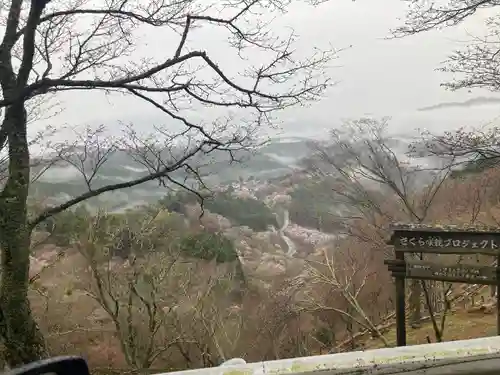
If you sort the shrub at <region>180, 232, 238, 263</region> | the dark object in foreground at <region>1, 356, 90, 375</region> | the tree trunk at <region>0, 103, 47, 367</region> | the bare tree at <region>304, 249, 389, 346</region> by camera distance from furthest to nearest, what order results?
the shrub at <region>180, 232, 238, 263</region> < the bare tree at <region>304, 249, 389, 346</region> < the tree trunk at <region>0, 103, 47, 367</region> < the dark object in foreground at <region>1, 356, 90, 375</region>

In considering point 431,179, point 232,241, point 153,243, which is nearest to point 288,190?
point 232,241

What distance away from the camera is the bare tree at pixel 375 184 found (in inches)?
436

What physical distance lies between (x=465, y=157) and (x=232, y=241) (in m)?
7.32

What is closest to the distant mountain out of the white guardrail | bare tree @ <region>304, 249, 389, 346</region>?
bare tree @ <region>304, 249, 389, 346</region>

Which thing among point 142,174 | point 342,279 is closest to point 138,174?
point 142,174

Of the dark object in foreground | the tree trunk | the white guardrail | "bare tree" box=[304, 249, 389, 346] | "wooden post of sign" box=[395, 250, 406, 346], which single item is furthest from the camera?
→ "bare tree" box=[304, 249, 389, 346]

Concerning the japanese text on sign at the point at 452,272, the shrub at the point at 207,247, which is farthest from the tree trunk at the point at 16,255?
the shrub at the point at 207,247

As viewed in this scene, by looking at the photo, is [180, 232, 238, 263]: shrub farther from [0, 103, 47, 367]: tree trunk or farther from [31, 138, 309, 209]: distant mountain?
[0, 103, 47, 367]: tree trunk

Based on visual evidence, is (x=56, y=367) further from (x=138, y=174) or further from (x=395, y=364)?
(x=138, y=174)

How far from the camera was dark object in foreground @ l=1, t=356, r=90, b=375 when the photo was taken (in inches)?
34.7

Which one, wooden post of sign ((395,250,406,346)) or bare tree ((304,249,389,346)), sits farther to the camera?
bare tree ((304,249,389,346))

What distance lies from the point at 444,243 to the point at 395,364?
15.6ft

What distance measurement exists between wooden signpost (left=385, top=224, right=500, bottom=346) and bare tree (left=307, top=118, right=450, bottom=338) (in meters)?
4.94

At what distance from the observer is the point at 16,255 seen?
14.7 ft
